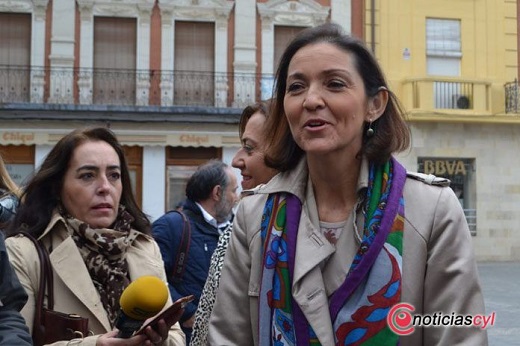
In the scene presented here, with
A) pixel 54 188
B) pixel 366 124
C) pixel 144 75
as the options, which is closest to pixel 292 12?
pixel 144 75

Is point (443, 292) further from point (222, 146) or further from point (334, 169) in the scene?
point (222, 146)

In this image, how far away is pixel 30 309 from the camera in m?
3.04

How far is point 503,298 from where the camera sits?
13.9 meters

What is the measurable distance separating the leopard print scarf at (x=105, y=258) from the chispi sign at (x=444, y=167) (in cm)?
2039

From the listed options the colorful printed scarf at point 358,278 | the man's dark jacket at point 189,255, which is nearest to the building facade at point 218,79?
the man's dark jacket at point 189,255

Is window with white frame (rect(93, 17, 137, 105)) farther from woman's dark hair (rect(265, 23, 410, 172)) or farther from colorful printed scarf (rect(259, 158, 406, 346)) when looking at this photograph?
colorful printed scarf (rect(259, 158, 406, 346))

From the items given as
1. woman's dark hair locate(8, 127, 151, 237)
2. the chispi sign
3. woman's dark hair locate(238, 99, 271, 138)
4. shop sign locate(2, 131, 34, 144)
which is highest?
shop sign locate(2, 131, 34, 144)

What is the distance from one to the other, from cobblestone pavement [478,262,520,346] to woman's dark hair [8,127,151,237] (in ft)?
8.66

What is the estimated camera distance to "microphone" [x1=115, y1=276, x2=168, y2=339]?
2.51 m

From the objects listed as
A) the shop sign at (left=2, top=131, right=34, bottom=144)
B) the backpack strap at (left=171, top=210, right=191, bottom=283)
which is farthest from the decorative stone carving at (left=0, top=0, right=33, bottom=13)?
the backpack strap at (left=171, top=210, right=191, bottom=283)

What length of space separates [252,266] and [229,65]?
20392 mm

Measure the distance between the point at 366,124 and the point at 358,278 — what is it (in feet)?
1.90

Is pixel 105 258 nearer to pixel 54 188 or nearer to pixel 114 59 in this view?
pixel 54 188

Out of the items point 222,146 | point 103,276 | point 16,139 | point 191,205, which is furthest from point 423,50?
point 103,276
